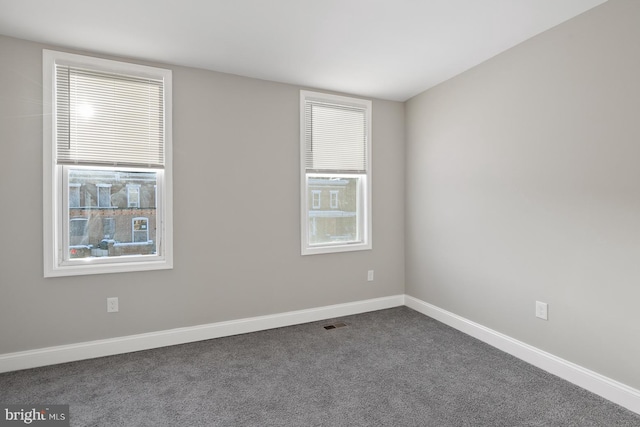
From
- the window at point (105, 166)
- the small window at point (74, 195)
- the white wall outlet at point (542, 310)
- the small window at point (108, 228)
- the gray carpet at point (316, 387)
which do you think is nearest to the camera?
the gray carpet at point (316, 387)

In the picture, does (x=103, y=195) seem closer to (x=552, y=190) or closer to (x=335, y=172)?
(x=335, y=172)

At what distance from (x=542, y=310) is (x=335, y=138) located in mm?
2512

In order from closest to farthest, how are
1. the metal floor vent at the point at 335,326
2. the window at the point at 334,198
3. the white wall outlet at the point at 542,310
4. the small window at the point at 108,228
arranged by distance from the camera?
the white wall outlet at the point at 542,310 → the small window at the point at 108,228 → the metal floor vent at the point at 335,326 → the window at the point at 334,198

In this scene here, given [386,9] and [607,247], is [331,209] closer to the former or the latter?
[386,9]

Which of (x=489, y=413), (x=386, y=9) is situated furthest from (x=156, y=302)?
(x=386, y=9)

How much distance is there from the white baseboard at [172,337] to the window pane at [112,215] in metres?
0.74

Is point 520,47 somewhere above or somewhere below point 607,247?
above

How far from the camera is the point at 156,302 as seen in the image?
9.68 feet

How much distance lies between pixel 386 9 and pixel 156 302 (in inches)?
117

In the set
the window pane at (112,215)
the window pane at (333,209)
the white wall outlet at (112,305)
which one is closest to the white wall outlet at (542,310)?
the window pane at (333,209)

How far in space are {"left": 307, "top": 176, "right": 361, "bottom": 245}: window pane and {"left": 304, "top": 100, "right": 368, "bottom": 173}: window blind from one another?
6.0 inches

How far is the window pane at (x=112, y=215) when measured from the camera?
277 centimetres

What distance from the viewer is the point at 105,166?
9.16 feet

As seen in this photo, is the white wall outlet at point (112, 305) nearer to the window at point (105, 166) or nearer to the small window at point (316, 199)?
the window at point (105, 166)
